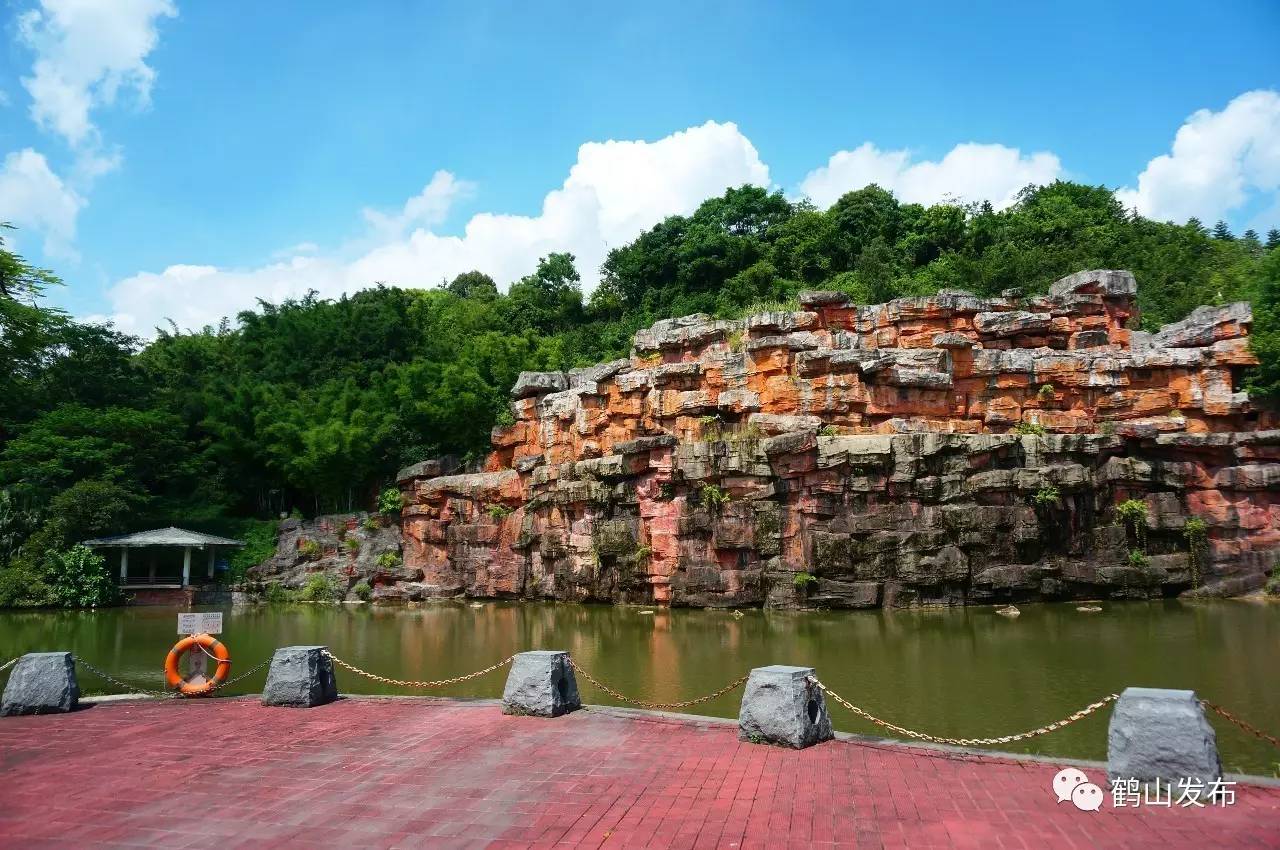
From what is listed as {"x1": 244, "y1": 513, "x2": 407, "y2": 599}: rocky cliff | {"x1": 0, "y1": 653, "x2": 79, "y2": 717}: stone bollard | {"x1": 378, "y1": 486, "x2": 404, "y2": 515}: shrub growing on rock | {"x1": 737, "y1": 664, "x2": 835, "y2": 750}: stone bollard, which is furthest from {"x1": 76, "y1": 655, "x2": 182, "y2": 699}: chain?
{"x1": 378, "y1": 486, "x2": 404, "y2": 515}: shrub growing on rock

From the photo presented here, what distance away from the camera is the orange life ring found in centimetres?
1055

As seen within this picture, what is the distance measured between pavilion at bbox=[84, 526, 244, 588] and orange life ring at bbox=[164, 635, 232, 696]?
18375 mm

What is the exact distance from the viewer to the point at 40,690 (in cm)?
957

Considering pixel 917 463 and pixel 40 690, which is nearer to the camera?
pixel 40 690

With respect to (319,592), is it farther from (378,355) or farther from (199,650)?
(199,650)

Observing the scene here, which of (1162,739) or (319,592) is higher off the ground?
(1162,739)

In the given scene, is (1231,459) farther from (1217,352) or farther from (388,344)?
(388,344)

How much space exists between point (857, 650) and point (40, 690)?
39.6ft

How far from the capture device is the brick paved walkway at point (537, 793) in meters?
5.20

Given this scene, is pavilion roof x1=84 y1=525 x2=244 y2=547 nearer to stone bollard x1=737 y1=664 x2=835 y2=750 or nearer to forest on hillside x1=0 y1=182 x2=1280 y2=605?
forest on hillside x1=0 y1=182 x2=1280 y2=605

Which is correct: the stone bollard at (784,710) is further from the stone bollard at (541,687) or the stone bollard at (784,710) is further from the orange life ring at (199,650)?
the orange life ring at (199,650)

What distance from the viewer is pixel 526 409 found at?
96.5ft

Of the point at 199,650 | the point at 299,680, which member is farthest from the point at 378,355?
the point at 299,680

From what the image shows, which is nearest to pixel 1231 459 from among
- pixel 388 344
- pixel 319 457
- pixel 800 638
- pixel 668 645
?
pixel 800 638
